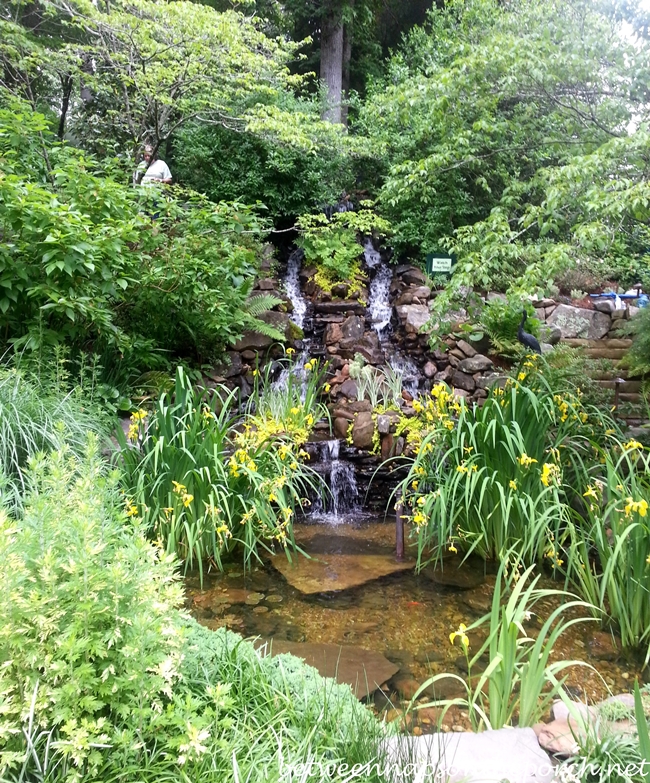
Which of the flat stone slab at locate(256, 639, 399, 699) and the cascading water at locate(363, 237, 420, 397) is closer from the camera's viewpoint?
the flat stone slab at locate(256, 639, 399, 699)

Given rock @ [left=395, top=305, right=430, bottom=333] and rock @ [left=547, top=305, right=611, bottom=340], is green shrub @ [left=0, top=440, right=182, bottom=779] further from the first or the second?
rock @ [left=547, top=305, right=611, bottom=340]

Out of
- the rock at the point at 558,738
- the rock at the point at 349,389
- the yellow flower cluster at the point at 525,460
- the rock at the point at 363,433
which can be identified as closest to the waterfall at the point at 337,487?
the rock at the point at 363,433

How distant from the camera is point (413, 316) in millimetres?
6203

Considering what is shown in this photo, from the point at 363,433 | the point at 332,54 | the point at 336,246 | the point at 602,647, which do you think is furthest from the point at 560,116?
the point at 332,54

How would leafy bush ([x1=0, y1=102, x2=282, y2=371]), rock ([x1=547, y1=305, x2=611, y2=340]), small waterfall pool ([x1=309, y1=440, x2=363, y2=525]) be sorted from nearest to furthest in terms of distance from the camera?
leafy bush ([x1=0, y1=102, x2=282, y2=371])
small waterfall pool ([x1=309, y1=440, x2=363, y2=525])
rock ([x1=547, y1=305, x2=611, y2=340])

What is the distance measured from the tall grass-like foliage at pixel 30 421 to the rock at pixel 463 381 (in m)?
3.48

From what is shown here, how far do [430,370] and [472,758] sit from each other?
4.51 metres

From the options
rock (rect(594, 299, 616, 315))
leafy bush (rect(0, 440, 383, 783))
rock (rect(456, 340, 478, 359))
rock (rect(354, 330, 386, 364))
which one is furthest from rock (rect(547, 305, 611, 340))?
leafy bush (rect(0, 440, 383, 783))

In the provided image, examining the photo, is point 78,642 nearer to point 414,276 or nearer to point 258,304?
point 258,304

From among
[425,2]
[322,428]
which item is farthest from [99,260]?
[425,2]

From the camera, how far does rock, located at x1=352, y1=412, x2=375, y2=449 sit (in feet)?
14.8

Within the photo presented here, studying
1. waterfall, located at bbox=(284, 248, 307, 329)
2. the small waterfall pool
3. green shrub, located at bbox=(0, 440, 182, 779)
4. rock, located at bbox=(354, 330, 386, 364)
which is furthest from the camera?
waterfall, located at bbox=(284, 248, 307, 329)

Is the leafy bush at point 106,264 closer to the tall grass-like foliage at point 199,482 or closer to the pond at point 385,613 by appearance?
the tall grass-like foliage at point 199,482

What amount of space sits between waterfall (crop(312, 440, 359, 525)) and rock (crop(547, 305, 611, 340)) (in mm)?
3243
